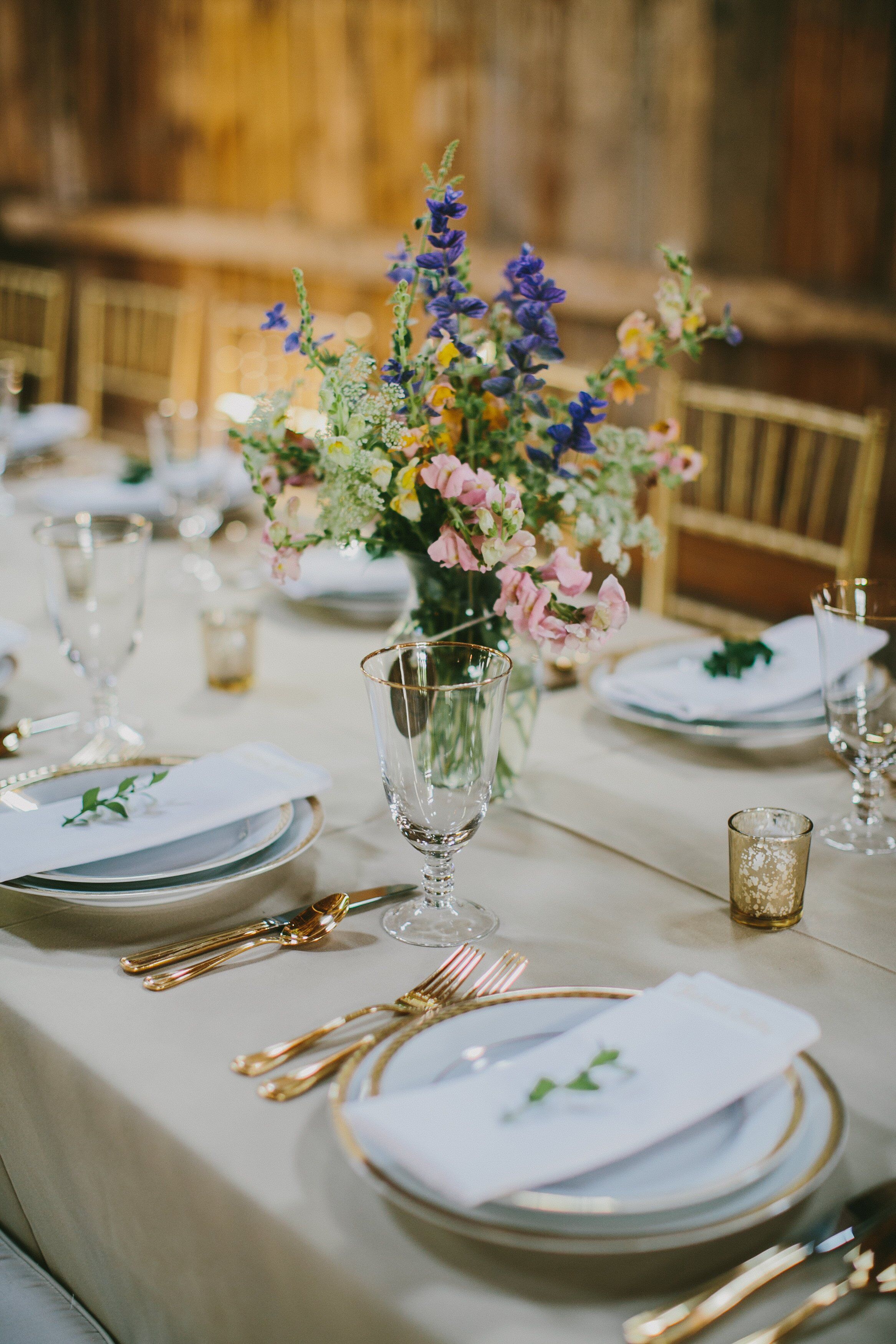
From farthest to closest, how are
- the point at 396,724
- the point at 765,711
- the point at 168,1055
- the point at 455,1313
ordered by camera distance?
the point at 765,711 → the point at 396,724 → the point at 168,1055 → the point at 455,1313

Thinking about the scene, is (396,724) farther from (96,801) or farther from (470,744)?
(96,801)

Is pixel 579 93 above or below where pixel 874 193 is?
above

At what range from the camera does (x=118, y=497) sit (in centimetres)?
206

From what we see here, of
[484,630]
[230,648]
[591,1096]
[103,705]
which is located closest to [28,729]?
[103,705]

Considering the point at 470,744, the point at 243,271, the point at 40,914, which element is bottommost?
the point at 40,914

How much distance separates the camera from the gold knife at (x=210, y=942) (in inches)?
33.9

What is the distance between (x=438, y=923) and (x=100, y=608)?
518 millimetres

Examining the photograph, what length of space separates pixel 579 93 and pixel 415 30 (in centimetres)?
73

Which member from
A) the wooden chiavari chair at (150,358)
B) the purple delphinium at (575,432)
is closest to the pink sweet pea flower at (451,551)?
the purple delphinium at (575,432)

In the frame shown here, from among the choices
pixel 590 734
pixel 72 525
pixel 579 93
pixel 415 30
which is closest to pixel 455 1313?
pixel 590 734

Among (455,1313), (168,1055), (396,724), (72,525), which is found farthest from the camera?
(72,525)

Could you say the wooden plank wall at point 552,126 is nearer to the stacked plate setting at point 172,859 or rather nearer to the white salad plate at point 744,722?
the white salad plate at point 744,722

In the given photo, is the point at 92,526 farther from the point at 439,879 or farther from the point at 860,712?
the point at 860,712

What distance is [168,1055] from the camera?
2.52 ft
